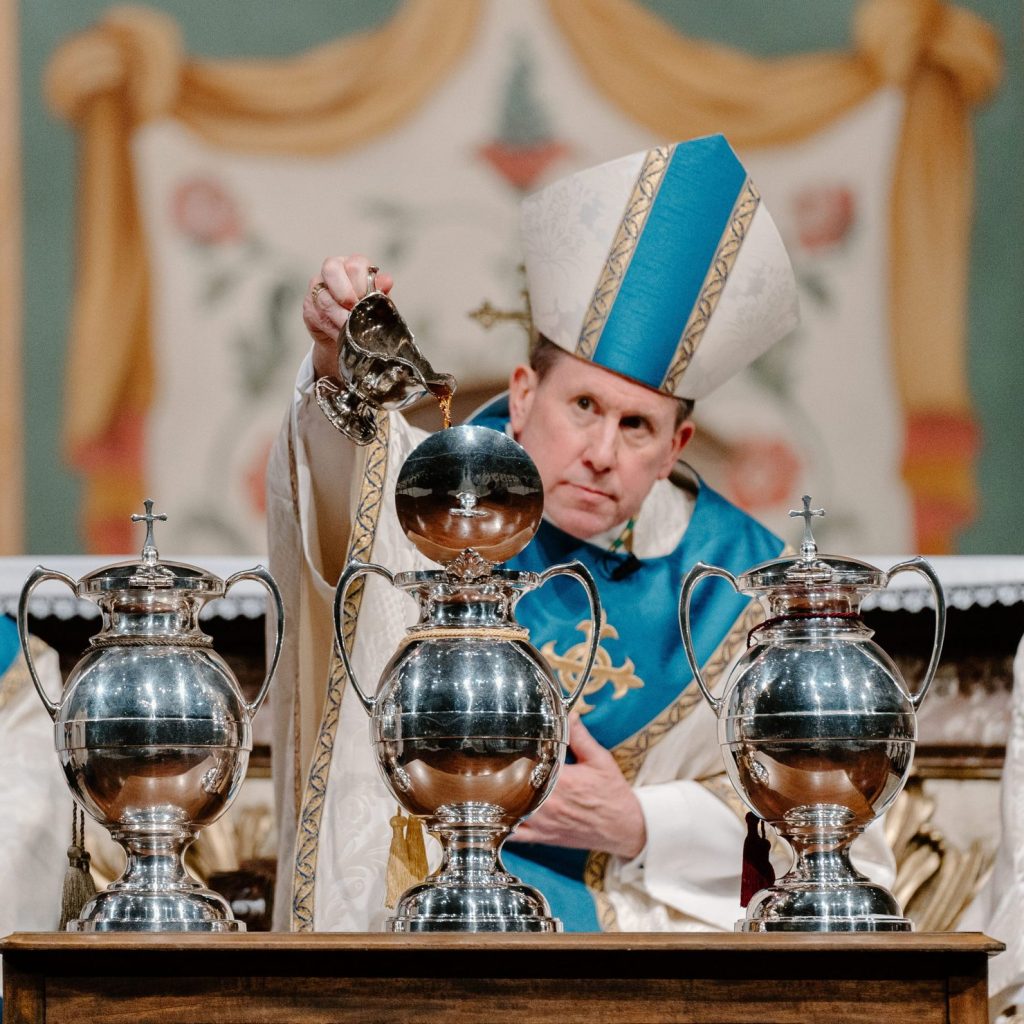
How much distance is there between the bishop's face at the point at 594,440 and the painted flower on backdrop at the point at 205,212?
4.19 feet

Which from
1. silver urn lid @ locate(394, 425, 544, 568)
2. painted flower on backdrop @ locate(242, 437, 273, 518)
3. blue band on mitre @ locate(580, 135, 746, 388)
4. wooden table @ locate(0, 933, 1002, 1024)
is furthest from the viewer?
painted flower on backdrop @ locate(242, 437, 273, 518)

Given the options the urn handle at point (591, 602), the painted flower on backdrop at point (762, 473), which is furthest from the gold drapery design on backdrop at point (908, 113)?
the urn handle at point (591, 602)

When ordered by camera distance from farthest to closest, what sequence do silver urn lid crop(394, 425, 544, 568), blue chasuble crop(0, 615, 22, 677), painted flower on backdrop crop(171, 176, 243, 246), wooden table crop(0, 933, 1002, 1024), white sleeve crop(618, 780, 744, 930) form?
1. painted flower on backdrop crop(171, 176, 243, 246)
2. blue chasuble crop(0, 615, 22, 677)
3. white sleeve crop(618, 780, 744, 930)
4. silver urn lid crop(394, 425, 544, 568)
5. wooden table crop(0, 933, 1002, 1024)

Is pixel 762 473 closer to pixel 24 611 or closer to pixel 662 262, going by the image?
pixel 662 262

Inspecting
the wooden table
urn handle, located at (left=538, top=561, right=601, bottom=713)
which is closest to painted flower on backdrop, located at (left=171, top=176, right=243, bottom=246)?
urn handle, located at (left=538, top=561, right=601, bottom=713)

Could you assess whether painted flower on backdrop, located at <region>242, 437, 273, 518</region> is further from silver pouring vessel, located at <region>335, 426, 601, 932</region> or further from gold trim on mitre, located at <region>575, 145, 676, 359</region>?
silver pouring vessel, located at <region>335, 426, 601, 932</region>

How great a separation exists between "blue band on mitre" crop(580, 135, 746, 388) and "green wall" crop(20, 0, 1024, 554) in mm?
1191

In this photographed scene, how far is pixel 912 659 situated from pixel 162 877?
1.80 metres

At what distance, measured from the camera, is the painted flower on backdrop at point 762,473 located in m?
4.02

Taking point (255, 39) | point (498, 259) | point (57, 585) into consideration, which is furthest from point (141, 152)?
point (57, 585)

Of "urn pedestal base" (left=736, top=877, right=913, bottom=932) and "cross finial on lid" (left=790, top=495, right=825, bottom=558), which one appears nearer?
"urn pedestal base" (left=736, top=877, right=913, bottom=932)

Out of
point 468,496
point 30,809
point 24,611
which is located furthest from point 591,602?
point 30,809

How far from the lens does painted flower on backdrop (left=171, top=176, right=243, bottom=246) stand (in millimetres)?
4105

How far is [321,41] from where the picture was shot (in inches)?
164
